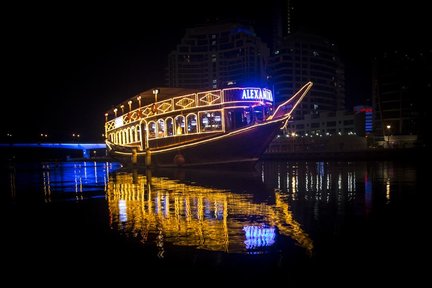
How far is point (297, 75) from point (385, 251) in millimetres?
139983

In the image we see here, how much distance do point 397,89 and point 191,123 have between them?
9321cm

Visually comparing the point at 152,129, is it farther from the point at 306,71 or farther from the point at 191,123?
the point at 306,71

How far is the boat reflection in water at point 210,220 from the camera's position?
7680mm

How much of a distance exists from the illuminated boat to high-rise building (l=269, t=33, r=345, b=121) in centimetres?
10572

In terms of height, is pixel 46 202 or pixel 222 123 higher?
pixel 222 123

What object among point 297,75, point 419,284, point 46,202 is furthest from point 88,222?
point 297,75

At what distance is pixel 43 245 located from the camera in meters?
8.00

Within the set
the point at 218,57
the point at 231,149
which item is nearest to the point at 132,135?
the point at 231,149

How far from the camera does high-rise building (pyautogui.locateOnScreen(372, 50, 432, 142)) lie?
10075cm

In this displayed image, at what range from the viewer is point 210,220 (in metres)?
9.88

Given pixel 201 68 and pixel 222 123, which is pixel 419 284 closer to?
pixel 222 123

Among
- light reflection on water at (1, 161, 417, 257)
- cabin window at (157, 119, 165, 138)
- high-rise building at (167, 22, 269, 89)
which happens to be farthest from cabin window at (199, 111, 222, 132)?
high-rise building at (167, 22, 269, 89)

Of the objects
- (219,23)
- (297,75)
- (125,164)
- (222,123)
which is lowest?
(125,164)

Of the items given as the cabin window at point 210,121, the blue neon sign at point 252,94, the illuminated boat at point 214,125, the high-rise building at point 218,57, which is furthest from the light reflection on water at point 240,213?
the high-rise building at point 218,57
